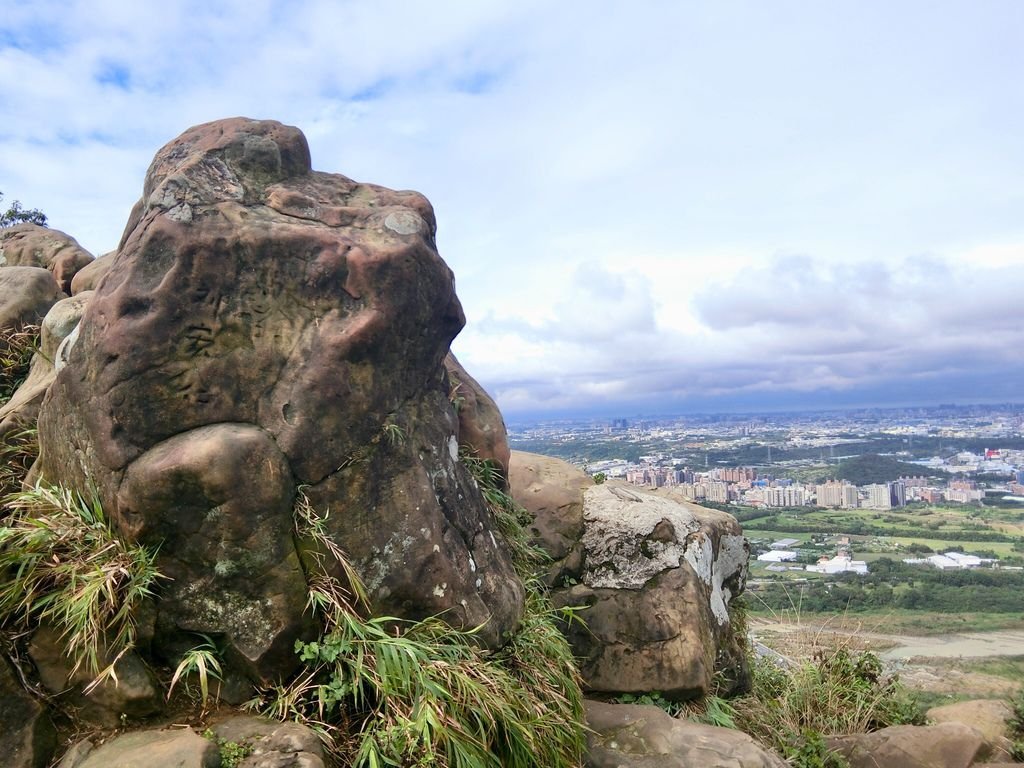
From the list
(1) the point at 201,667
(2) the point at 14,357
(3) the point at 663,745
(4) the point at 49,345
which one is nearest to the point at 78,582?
(1) the point at 201,667

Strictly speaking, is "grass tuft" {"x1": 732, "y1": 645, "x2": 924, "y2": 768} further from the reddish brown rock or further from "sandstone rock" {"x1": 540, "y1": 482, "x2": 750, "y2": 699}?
the reddish brown rock

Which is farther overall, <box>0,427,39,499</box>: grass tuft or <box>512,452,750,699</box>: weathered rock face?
<box>512,452,750,699</box>: weathered rock face

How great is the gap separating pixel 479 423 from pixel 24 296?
5.25 metres

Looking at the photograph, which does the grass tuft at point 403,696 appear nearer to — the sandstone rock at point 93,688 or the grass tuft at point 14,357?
the sandstone rock at point 93,688

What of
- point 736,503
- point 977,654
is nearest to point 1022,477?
point 736,503

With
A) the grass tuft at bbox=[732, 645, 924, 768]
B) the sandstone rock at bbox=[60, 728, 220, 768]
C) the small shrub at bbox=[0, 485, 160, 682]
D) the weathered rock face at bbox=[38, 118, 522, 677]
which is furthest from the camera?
the grass tuft at bbox=[732, 645, 924, 768]

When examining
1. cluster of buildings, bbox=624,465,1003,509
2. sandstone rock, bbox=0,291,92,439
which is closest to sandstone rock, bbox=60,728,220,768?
sandstone rock, bbox=0,291,92,439

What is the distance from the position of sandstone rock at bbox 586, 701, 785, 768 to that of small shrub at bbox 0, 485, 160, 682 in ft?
12.0

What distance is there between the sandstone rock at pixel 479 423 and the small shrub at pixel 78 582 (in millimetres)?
3490

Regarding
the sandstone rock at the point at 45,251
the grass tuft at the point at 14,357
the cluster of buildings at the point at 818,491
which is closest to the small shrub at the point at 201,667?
the grass tuft at the point at 14,357

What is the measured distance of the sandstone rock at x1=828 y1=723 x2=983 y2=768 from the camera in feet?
24.8

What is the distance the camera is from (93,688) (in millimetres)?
4105

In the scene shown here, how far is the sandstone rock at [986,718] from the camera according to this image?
327 inches

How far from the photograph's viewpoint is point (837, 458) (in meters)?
66.8
